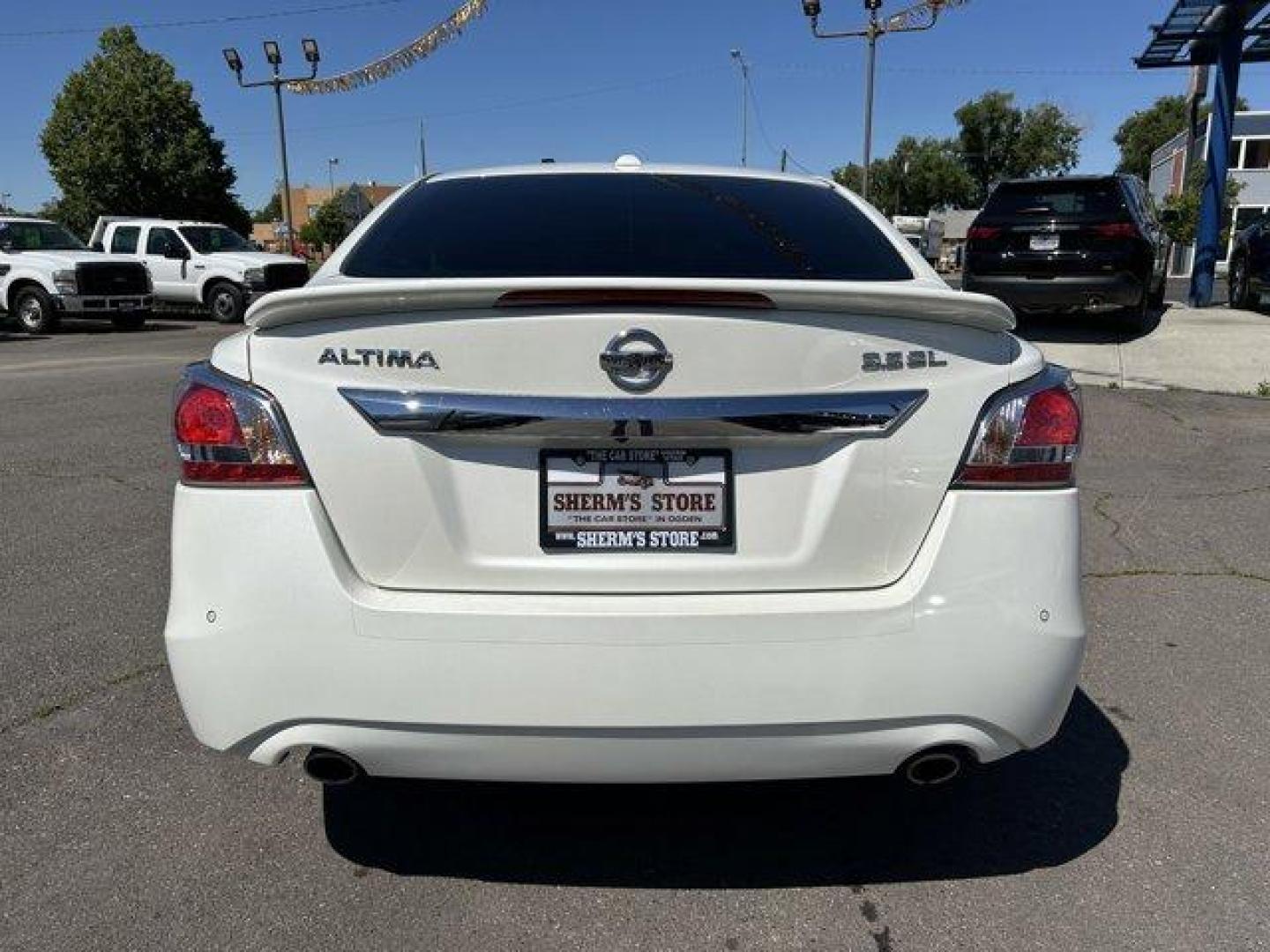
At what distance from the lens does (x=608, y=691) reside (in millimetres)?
2094

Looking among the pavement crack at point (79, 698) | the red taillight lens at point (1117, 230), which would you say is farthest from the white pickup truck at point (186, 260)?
the pavement crack at point (79, 698)

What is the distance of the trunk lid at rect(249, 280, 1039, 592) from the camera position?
211cm

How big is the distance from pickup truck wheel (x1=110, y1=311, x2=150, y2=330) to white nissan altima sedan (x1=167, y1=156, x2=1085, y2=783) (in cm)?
1940

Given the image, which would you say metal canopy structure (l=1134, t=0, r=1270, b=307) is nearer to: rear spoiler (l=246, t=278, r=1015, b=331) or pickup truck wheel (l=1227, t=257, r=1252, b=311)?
pickup truck wheel (l=1227, t=257, r=1252, b=311)

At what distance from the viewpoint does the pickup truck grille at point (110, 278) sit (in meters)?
18.5

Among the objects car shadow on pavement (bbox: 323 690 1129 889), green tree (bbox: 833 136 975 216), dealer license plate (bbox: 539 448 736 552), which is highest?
green tree (bbox: 833 136 975 216)

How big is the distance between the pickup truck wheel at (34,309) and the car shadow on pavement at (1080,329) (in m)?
16.5

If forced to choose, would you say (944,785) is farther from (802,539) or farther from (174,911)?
(174,911)

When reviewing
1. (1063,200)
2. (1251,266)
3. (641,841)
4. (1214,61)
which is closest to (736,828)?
(641,841)

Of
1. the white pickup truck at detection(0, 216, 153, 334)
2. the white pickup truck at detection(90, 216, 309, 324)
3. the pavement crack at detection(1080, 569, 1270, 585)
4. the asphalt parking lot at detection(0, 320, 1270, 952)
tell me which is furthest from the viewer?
the white pickup truck at detection(90, 216, 309, 324)

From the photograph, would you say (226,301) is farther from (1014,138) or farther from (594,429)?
(1014,138)

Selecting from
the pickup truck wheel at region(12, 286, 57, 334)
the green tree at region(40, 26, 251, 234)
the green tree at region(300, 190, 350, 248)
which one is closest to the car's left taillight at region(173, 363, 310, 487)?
the pickup truck wheel at region(12, 286, 57, 334)

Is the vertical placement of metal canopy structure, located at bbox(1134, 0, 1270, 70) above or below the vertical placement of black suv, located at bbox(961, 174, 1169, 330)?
above

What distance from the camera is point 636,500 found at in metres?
2.15
